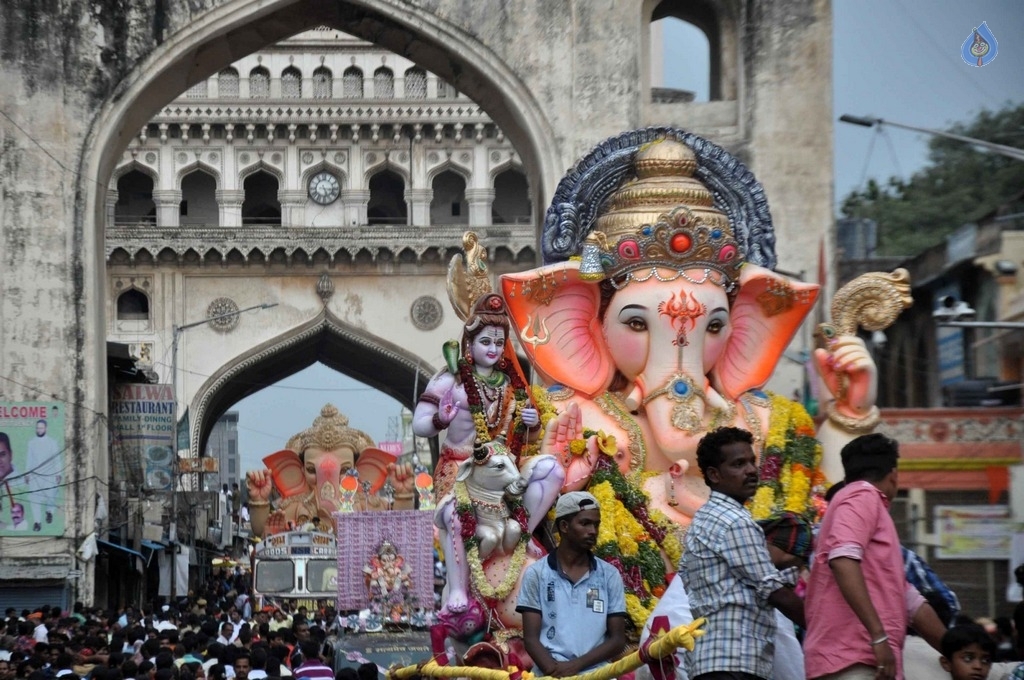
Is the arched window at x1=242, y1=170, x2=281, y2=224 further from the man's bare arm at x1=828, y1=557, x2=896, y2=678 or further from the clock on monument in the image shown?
the man's bare arm at x1=828, y1=557, x2=896, y2=678

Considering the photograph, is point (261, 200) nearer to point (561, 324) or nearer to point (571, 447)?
point (561, 324)

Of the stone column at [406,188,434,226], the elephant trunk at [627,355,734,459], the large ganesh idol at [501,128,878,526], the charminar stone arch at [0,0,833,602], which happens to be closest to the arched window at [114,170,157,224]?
the stone column at [406,188,434,226]

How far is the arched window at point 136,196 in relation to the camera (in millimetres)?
37375

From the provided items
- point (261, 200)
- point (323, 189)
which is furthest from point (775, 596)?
point (261, 200)

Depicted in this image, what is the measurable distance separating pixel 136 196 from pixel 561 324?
27.3m

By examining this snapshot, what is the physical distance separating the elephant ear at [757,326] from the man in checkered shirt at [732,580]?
17.5 ft

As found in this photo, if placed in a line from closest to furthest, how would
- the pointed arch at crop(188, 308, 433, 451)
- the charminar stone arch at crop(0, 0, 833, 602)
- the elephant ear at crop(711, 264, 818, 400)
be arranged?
the elephant ear at crop(711, 264, 818, 400) < the charminar stone arch at crop(0, 0, 833, 602) < the pointed arch at crop(188, 308, 433, 451)

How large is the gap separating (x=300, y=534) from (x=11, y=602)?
292 cm

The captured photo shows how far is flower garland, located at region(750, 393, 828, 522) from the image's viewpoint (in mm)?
10695

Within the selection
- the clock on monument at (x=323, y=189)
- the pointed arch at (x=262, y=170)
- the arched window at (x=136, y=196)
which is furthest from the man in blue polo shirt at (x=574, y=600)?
the arched window at (x=136, y=196)

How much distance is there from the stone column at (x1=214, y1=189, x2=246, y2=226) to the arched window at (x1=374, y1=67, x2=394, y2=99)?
339 centimetres

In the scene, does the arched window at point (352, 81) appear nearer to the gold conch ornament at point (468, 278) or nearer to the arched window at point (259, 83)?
the arched window at point (259, 83)

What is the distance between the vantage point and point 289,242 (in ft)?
112

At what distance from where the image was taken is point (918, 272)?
50.5ft
